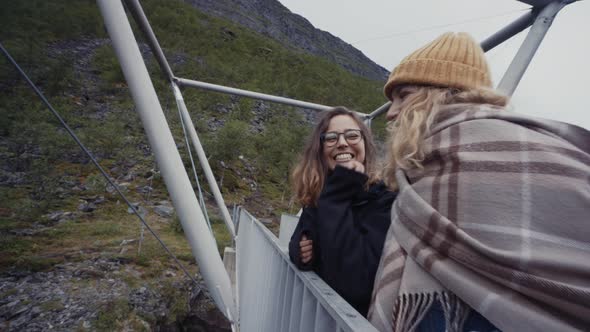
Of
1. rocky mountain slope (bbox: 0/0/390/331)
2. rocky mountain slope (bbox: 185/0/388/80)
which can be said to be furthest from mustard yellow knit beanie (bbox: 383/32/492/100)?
rocky mountain slope (bbox: 185/0/388/80)

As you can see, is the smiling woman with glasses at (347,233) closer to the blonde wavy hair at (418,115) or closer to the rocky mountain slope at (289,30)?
the blonde wavy hair at (418,115)

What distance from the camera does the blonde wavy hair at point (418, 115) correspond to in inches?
29.3

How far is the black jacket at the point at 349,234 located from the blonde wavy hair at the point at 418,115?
6.5 inches

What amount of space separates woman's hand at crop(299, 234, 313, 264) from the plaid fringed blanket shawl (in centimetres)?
28

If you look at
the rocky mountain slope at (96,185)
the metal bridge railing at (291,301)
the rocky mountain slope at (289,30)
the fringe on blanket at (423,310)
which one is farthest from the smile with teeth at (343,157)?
the rocky mountain slope at (289,30)

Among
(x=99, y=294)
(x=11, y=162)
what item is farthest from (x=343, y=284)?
(x=11, y=162)

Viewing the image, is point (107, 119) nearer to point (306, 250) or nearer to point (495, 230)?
point (306, 250)

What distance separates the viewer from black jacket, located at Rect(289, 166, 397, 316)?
89 centimetres

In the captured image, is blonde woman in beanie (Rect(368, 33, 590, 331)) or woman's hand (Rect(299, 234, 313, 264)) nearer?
blonde woman in beanie (Rect(368, 33, 590, 331))

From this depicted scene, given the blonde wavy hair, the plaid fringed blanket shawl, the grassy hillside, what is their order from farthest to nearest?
the grassy hillside → the blonde wavy hair → the plaid fringed blanket shawl

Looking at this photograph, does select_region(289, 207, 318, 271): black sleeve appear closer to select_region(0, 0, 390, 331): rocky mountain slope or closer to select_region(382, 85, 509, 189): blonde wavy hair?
select_region(382, 85, 509, 189): blonde wavy hair

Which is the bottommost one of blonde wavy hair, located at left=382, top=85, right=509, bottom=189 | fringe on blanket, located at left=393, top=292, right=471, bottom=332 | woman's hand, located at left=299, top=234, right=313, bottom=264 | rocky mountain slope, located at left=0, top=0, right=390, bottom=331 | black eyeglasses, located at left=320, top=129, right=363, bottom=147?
rocky mountain slope, located at left=0, top=0, right=390, bottom=331

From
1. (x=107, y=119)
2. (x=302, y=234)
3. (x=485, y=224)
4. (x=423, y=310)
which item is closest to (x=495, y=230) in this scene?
(x=485, y=224)

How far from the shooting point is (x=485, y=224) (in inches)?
22.5
